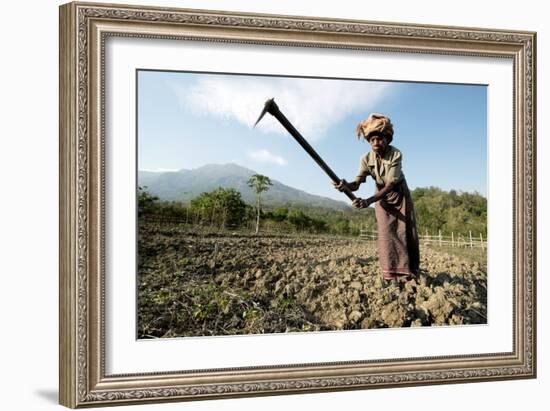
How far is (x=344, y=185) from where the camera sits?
445 cm

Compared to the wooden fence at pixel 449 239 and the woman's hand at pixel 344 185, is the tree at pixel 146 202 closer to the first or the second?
the woman's hand at pixel 344 185

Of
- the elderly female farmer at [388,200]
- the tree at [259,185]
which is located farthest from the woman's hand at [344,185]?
the tree at [259,185]

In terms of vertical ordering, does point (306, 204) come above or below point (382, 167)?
below

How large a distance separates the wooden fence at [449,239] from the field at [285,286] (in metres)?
0.03

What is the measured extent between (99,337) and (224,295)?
574 mm

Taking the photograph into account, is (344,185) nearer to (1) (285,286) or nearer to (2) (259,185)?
(2) (259,185)

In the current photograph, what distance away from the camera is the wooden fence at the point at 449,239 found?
450cm

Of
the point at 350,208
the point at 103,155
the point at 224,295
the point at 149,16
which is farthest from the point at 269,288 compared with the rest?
the point at 149,16

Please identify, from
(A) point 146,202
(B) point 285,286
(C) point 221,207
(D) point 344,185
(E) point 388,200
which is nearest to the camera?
(A) point 146,202

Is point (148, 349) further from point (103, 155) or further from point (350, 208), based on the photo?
point (350, 208)

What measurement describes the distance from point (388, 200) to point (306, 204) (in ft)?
1.44

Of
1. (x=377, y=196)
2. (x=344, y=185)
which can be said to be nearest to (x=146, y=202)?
(x=344, y=185)

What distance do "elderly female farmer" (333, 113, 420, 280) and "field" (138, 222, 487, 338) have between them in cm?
6

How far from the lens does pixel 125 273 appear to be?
4.06 m
